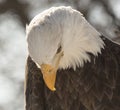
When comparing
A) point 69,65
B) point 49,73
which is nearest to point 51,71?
point 49,73

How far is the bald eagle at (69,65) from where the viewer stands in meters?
5.23

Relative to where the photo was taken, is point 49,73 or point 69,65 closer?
point 49,73

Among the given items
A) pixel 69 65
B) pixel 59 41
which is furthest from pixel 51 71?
pixel 69 65

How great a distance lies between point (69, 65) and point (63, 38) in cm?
47

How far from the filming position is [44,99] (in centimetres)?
606

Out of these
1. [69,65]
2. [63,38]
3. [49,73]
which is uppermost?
[63,38]

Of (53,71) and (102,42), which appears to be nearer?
(53,71)

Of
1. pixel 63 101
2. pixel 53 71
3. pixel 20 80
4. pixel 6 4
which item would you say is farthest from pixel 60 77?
pixel 20 80

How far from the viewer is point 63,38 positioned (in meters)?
5.35

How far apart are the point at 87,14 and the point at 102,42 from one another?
4.03 meters

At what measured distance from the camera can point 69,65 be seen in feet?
18.9

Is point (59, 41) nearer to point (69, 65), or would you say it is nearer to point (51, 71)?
point (51, 71)

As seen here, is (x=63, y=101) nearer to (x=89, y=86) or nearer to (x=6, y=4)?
(x=89, y=86)

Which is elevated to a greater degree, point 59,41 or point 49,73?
point 59,41
